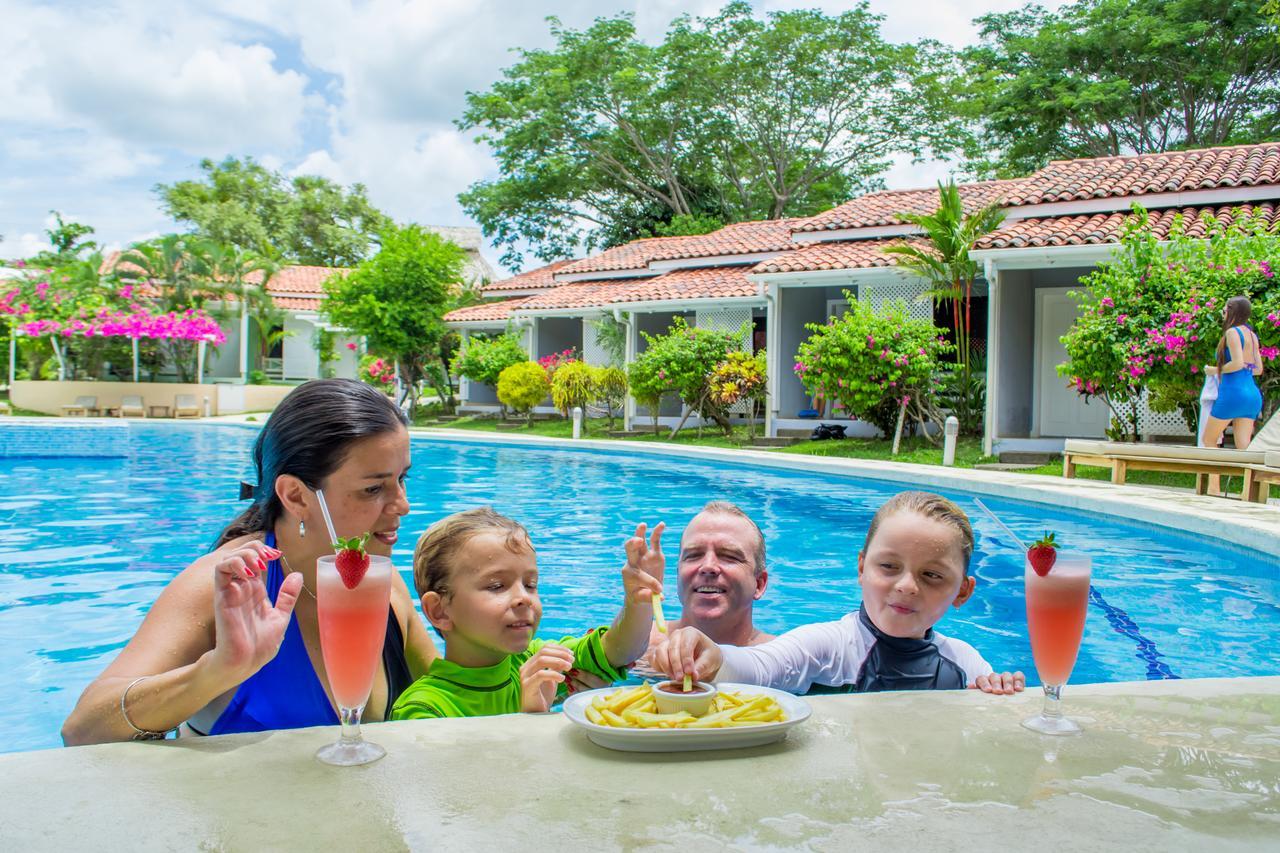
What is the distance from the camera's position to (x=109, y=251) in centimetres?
3634

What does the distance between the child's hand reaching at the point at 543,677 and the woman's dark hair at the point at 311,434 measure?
59 centimetres

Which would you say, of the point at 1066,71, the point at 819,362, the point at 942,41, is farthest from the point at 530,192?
the point at 819,362

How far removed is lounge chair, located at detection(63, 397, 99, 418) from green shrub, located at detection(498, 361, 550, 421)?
439 inches

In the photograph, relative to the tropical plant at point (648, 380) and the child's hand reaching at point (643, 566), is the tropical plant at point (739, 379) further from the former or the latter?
the child's hand reaching at point (643, 566)

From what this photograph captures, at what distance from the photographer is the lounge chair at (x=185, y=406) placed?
2633 cm

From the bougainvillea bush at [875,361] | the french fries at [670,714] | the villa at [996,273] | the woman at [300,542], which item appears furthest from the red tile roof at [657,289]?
the french fries at [670,714]

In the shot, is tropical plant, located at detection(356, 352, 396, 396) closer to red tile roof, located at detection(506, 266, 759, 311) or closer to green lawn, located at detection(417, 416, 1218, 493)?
green lawn, located at detection(417, 416, 1218, 493)

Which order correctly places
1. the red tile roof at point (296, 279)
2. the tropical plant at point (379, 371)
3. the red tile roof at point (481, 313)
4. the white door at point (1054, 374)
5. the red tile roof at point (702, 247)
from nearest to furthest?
the white door at point (1054, 374), the red tile roof at point (702, 247), the red tile roof at point (481, 313), the tropical plant at point (379, 371), the red tile roof at point (296, 279)

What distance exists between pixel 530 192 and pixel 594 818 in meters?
34.9

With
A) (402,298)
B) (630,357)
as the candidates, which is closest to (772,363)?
(630,357)

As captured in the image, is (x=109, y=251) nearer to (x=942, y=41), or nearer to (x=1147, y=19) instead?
(x=942, y=41)

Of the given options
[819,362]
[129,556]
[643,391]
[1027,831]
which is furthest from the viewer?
[643,391]

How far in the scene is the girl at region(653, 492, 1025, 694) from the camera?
253cm

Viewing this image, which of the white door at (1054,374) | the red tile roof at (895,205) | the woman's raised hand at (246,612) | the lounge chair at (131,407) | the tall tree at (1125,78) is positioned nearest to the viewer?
the woman's raised hand at (246,612)
